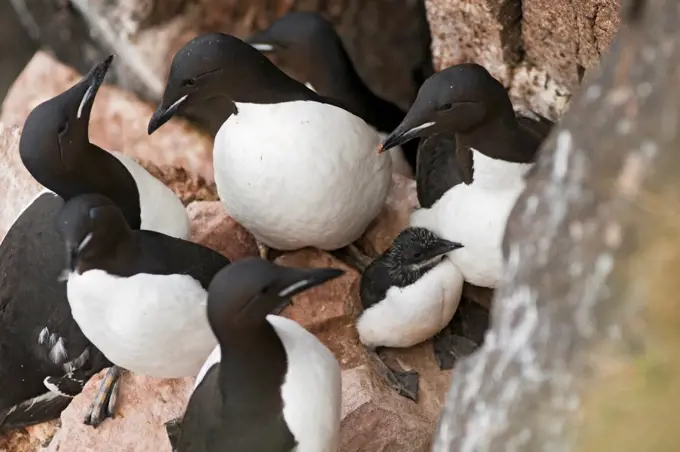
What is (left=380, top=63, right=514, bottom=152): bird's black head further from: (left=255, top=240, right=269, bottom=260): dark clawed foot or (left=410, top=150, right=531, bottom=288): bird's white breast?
(left=255, top=240, right=269, bottom=260): dark clawed foot

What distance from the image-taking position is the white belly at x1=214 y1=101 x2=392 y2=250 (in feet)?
7.56

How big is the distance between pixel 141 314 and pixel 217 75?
634 millimetres

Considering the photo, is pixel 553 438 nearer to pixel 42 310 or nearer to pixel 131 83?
pixel 42 310

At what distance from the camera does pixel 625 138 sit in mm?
1063

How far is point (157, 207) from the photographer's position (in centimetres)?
248

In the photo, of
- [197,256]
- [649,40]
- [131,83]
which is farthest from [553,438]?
[131,83]

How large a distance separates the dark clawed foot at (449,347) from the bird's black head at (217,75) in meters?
0.86

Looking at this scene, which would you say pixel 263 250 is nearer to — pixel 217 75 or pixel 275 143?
pixel 275 143

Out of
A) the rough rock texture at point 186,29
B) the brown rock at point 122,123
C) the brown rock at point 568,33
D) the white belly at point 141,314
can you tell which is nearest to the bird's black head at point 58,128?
the white belly at point 141,314

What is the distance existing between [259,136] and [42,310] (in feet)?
2.47

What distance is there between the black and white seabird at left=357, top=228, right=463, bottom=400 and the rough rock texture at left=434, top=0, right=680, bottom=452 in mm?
1063

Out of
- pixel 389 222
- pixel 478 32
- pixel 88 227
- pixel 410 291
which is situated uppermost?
pixel 88 227

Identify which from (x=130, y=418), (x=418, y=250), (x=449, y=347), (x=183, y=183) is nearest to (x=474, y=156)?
(x=418, y=250)

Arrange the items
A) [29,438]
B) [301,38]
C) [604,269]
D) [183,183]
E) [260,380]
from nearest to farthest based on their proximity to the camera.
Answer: [604,269]
[260,380]
[29,438]
[301,38]
[183,183]
